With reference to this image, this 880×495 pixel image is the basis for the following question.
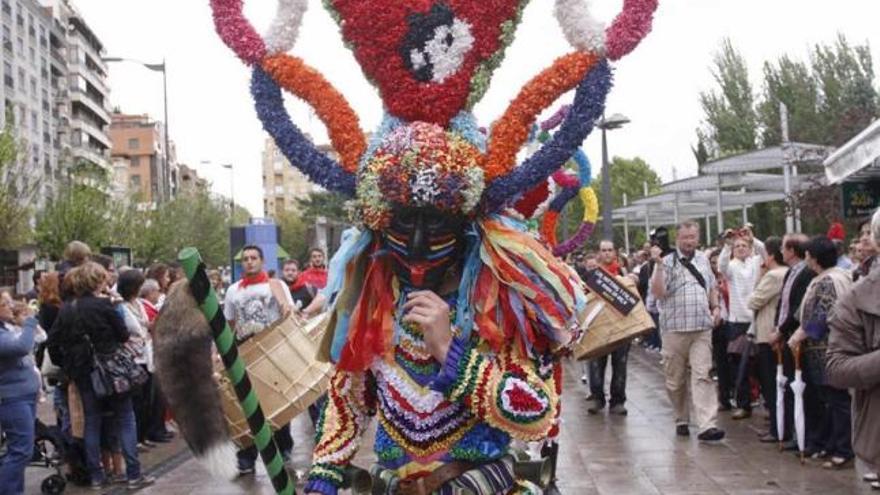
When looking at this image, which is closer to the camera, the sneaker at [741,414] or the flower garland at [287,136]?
the flower garland at [287,136]

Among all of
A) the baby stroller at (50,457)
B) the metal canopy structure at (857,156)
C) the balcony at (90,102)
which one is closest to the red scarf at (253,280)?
the baby stroller at (50,457)

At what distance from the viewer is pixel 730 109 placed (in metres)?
39.6

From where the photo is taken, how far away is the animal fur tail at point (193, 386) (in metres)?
2.73

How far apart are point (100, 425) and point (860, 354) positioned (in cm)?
653

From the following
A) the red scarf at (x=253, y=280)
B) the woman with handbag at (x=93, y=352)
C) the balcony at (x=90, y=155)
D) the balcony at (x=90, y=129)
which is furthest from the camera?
the balcony at (x=90, y=129)

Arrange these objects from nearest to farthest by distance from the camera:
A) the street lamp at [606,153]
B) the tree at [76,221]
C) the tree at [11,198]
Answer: the street lamp at [606,153] < the tree at [11,198] < the tree at [76,221]

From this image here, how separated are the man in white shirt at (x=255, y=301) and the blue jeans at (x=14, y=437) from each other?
6.04 feet

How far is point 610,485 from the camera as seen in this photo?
7969mm

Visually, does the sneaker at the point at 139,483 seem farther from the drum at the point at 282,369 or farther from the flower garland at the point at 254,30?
the flower garland at the point at 254,30

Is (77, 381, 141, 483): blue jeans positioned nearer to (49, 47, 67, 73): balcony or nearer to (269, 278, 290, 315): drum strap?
(269, 278, 290, 315): drum strap

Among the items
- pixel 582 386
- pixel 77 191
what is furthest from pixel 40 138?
pixel 582 386

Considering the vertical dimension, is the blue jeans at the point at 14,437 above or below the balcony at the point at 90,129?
below

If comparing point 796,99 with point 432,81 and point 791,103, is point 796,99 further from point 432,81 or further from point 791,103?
point 432,81

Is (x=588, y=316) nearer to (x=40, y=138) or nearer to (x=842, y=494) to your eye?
(x=842, y=494)
